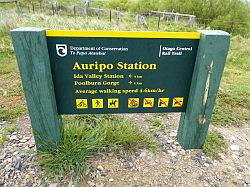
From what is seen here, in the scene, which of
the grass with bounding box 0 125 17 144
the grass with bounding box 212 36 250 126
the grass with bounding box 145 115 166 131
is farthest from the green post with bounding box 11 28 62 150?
the grass with bounding box 212 36 250 126

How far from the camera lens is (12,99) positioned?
4.13m

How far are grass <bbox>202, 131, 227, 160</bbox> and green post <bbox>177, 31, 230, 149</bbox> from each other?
0.11 m

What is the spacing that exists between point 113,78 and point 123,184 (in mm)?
1139

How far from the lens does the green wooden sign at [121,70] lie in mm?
2223

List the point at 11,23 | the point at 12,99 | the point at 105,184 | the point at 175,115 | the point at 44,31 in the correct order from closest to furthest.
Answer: the point at 44,31
the point at 105,184
the point at 175,115
the point at 12,99
the point at 11,23

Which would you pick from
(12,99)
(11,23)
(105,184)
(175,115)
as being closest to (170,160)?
(105,184)

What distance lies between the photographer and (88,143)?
2.79m

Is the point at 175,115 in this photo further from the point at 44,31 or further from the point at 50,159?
the point at 44,31

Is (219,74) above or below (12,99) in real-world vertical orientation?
above

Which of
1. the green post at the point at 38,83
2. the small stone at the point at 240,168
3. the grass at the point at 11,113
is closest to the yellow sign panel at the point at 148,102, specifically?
the green post at the point at 38,83

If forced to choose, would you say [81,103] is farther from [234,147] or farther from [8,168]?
Answer: [234,147]

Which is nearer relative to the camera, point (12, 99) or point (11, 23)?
point (12, 99)

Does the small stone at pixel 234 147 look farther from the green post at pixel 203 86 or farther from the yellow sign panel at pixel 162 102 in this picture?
the yellow sign panel at pixel 162 102

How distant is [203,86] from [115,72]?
94 cm
